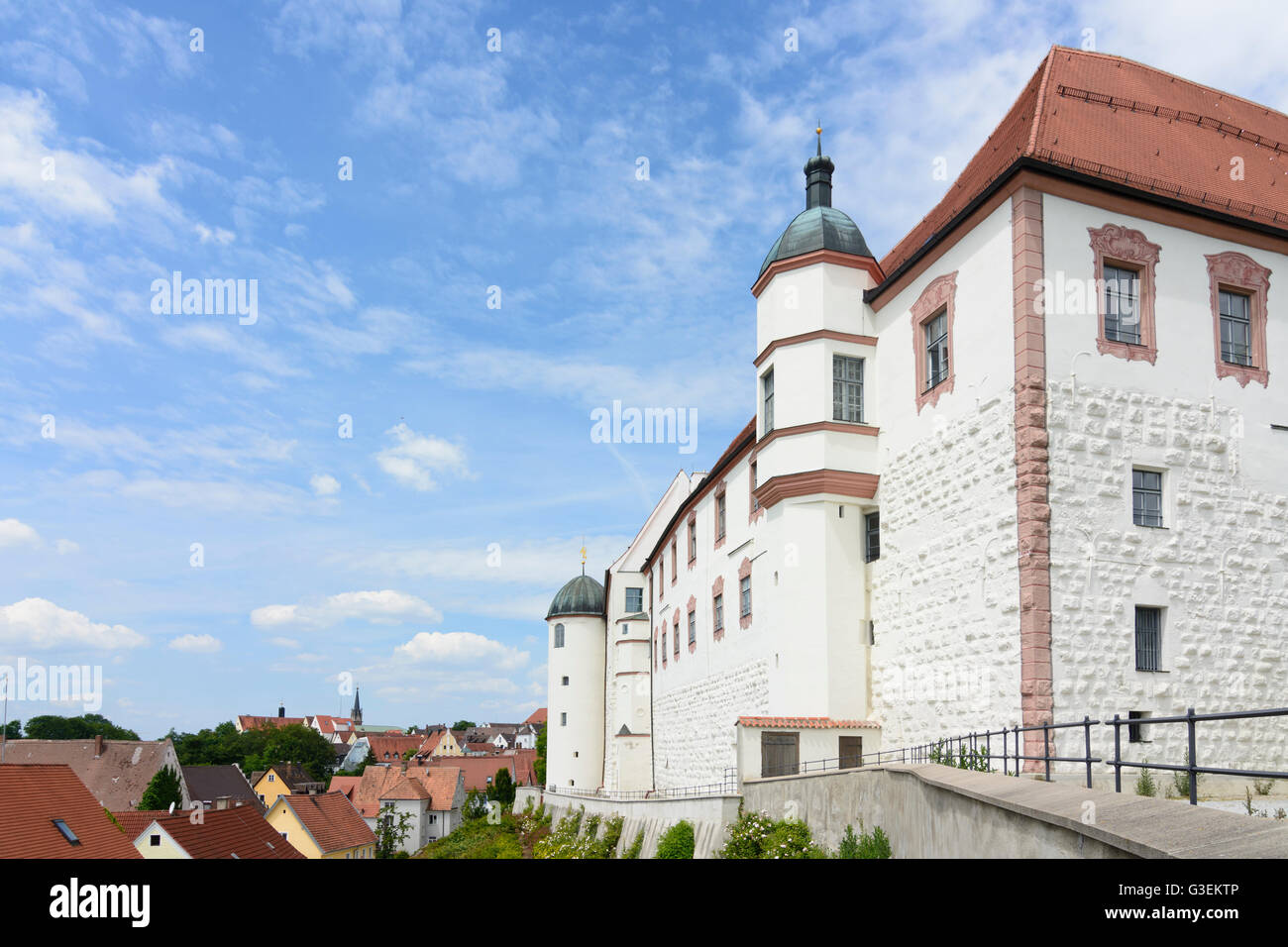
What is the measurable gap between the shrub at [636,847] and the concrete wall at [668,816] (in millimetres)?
172

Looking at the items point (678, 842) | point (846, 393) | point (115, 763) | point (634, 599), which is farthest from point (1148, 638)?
point (115, 763)

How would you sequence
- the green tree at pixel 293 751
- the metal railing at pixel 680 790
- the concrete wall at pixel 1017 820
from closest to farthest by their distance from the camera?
the concrete wall at pixel 1017 820
the metal railing at pixel 680 790
the green tree at pixel 293 751

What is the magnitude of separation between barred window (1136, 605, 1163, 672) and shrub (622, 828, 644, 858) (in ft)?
40.5

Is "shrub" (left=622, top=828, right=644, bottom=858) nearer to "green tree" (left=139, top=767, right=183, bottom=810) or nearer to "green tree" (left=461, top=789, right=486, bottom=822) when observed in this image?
"green tree" (left=139, top=767, right=183, bottom=810)

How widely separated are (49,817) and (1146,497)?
27.2 meters

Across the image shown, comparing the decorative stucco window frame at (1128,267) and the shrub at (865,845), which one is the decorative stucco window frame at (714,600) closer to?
the decorative stucco window frame at (1128,267)

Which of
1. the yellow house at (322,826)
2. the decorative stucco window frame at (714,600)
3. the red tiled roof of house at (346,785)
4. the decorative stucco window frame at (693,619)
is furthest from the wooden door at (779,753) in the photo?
the red tiled roof of house at (346,785)

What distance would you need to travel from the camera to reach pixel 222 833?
47844mm

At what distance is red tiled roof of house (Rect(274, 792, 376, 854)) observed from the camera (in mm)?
67438

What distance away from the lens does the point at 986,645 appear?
56.7ft

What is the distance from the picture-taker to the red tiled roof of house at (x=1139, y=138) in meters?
18.3
